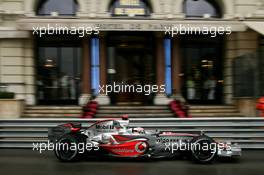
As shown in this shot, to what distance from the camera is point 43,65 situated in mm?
17062

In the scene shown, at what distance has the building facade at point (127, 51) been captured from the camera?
15.8 m

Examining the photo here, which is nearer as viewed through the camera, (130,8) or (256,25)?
(256,25)

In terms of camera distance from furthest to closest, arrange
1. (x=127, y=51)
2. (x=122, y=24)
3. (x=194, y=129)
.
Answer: (x=127, y=51)
(x=122, y=24)
(x=194, y=129)

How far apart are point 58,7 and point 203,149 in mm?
10359

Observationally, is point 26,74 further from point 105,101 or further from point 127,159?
point 127,159

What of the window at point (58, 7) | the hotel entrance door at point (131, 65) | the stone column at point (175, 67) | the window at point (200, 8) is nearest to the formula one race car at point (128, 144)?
the stone column at point (175, 67)

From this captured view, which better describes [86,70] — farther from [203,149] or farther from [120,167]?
[203,149]

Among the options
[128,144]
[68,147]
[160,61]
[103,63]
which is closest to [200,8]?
[160,61]

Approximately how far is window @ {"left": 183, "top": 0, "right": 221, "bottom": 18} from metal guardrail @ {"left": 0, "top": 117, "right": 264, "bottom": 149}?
7.35 m

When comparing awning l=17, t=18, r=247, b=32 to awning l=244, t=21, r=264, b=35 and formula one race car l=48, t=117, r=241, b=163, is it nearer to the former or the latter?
awning l=244, t=21, r=264, b=35

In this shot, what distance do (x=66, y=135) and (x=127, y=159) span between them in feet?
5.09

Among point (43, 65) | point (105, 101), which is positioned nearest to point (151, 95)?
point (105, 101)

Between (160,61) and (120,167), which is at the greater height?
(160,61)

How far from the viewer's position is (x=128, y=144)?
934cm
